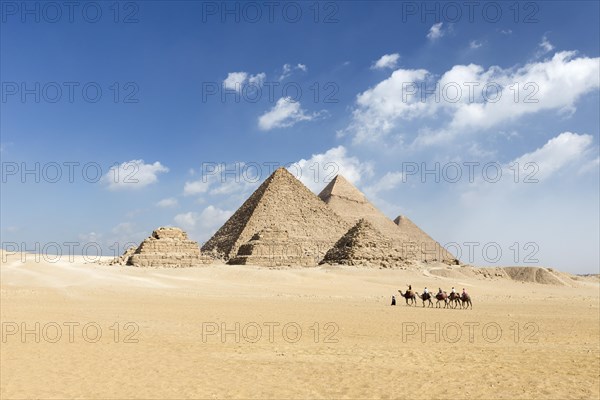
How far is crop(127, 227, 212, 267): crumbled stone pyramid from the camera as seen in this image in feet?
136

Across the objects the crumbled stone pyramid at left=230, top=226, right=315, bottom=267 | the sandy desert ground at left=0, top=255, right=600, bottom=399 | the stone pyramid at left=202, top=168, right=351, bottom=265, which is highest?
the stone pyramid at left=202, top=168, right=351, bottom=265

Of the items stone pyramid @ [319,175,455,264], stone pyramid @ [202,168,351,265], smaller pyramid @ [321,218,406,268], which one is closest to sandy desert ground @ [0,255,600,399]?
smaller pyramid @ [321,218,406,268]

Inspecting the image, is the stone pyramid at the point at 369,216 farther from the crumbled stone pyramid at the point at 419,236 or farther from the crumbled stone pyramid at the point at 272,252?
the crumbled stone pyramid at the point at 272,252

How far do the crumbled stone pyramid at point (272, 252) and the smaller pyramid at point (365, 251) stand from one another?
300 centimetres

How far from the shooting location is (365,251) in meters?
46.2

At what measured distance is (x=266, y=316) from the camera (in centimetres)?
1664

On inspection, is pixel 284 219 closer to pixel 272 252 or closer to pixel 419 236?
pixel 272 252

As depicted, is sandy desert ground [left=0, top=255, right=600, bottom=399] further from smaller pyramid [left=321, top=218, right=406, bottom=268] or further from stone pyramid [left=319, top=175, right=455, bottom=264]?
stone pyramid [left=319, top=175, right=455, bottom=264]

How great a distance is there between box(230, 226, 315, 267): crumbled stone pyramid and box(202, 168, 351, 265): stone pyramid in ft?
33.1

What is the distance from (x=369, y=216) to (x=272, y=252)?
34020mm

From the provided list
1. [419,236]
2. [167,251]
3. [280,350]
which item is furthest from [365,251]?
[419,236]

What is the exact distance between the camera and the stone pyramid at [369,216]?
73.2m

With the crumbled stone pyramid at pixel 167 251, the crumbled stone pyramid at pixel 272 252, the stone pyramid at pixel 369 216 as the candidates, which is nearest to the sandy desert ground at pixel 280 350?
the crumbled stone pyramid at pixel 167 251

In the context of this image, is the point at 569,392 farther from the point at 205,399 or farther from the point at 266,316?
the point at 266,316
